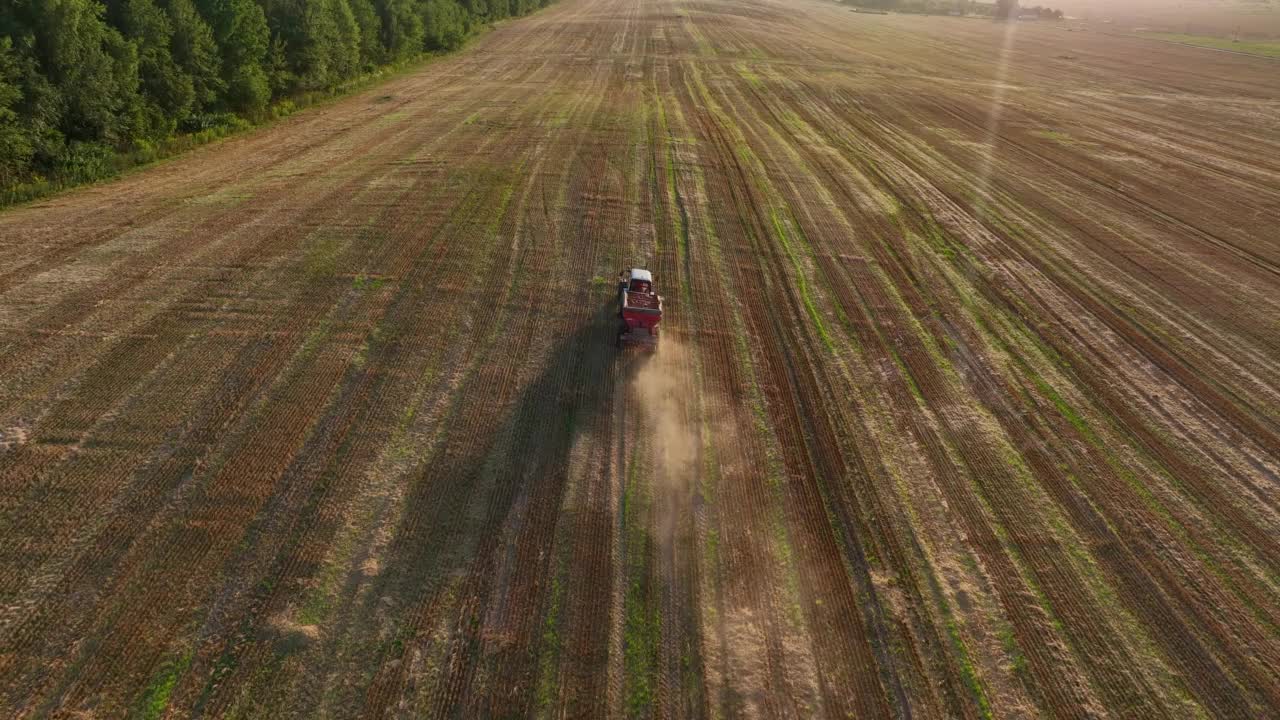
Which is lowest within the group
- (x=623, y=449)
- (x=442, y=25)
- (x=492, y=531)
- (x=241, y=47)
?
(x=492, y=531)

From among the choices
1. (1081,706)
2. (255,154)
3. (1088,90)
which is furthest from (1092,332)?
(1088,90)

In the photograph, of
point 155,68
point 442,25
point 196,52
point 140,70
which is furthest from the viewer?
point 442,25

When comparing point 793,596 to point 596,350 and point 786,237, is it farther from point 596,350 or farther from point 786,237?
point 786,237

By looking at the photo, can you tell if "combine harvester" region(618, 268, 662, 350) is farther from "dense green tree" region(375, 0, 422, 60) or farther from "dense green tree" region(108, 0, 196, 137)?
"dense green tree" region(375, 0, 422, 60)

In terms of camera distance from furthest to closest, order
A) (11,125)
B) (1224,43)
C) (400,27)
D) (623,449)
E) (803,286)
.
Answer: (1224,43) → (400,27) → (11,125) → (803,286) → (623,449)

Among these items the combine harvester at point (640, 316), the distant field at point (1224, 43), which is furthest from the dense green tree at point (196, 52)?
the distant field at point (1224, 43)

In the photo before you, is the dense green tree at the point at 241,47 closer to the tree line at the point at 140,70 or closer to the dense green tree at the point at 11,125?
the tree line at the point at 140,70

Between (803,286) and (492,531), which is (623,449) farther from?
(803,286)

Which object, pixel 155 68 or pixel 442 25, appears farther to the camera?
pixel 442 25

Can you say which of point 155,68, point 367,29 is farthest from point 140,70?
point 367,29
